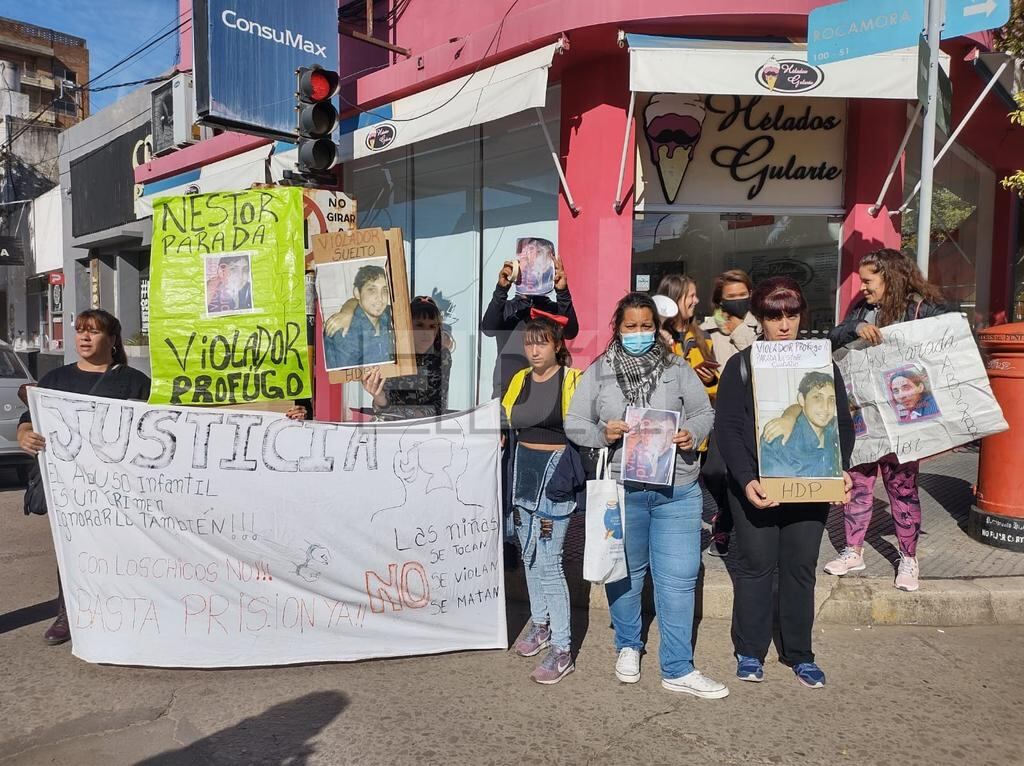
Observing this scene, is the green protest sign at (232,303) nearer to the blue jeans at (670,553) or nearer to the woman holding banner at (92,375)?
the woman holding banner at (92,375)

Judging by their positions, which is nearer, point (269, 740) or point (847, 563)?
point (269, 740)

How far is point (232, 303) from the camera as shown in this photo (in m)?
4.28

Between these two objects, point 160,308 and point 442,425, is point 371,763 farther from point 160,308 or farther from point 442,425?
point 160,308

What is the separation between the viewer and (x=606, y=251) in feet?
22.6

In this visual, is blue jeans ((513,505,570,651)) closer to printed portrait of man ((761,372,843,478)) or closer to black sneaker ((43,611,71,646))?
printed portrait of man ((761,372,843,478))

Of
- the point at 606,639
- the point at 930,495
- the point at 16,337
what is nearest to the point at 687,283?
Answer: the point at 606,639

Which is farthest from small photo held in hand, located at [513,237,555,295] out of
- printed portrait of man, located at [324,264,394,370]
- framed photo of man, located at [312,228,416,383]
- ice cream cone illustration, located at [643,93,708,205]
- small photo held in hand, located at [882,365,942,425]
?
ice cream cone illustration, located at [643,93,708,205]

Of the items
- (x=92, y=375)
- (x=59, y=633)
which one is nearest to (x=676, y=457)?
(x=92, y=375)

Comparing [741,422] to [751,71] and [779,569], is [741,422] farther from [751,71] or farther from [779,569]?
[751,71]

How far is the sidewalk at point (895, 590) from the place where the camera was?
14.0 ft

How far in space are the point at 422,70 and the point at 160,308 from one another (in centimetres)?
484

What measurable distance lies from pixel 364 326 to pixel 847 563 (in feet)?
11.2

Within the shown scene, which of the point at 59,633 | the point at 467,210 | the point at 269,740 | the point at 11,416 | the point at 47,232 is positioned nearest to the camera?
the point at 269,740

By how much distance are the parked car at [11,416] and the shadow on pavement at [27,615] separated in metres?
3.99
